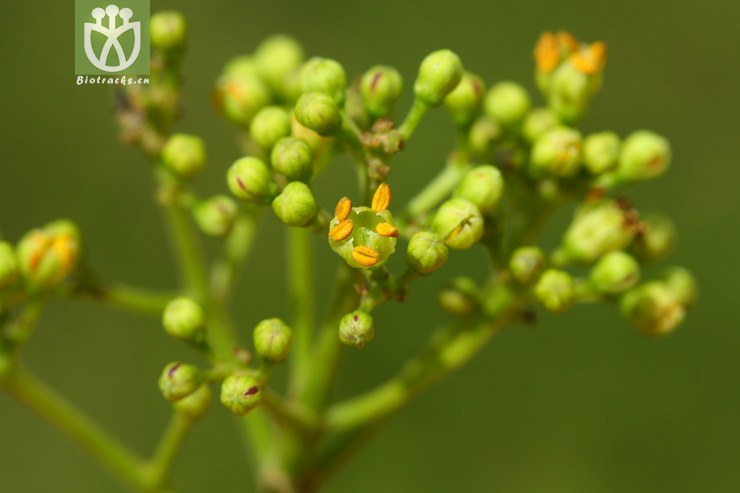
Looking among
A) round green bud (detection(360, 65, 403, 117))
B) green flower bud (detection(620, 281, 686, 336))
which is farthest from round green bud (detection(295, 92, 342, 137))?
green flower bud (detection(620, 281, 686, 336))

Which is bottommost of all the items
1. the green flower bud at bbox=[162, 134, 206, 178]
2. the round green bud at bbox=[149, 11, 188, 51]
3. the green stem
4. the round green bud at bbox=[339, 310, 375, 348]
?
the green stem

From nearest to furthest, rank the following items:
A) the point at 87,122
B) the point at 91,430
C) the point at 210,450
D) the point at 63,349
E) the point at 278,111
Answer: the point at 278,111 < the point at 91,430 < the point at 210,450 < the point at 63,349 < the point at 87,122

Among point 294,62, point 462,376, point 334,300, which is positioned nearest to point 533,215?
A: point 334,300

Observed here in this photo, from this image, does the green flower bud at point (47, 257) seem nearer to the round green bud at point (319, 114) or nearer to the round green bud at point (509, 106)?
the round green bud at point (319, 114)

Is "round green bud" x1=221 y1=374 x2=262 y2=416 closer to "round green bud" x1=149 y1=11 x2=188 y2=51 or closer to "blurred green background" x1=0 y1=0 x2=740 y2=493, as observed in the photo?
"round green bud" x1=149 y1=11 x2=188 y2=51

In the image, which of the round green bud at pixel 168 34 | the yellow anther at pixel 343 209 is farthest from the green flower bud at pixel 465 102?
the round green bud at pixel 168 34

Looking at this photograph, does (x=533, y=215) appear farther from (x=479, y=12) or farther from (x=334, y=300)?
(x=479, y=12)

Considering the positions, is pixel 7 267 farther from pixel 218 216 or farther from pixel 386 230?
pixel 386 230
